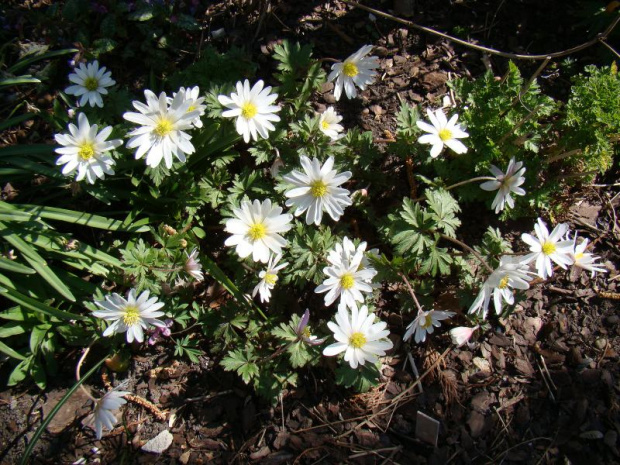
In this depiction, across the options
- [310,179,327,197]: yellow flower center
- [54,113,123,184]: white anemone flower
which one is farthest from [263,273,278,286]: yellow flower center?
[54,113,123,184]: white anemone flower

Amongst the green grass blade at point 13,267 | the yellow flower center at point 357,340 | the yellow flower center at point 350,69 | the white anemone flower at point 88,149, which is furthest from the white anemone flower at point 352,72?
the green grass blade at point 13,267

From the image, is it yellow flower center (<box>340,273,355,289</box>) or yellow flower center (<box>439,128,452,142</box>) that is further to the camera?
yellow flower center (<box>439,128,452,142</box>)

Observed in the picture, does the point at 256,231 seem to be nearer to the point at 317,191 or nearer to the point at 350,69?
the point at 317,191

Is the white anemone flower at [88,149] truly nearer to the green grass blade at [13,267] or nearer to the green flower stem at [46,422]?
the green grass blade at [13,267]

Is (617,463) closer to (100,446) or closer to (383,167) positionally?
(383,167)

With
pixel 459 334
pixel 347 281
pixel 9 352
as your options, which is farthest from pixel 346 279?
pixel 9 352

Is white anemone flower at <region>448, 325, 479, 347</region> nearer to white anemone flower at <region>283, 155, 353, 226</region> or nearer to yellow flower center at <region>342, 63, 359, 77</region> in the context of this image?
white anemone flower at <region>283, 155, 353, 226</region>
